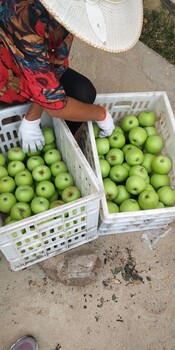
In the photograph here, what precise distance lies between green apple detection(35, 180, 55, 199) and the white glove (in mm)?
526

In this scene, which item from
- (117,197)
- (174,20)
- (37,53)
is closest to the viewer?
(37,53)

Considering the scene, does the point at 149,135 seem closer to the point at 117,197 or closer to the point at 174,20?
the point at 117,197

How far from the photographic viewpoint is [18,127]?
224 cm

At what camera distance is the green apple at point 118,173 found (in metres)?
2.21

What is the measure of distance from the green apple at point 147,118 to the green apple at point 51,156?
0.69 meters

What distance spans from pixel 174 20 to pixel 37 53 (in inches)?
101

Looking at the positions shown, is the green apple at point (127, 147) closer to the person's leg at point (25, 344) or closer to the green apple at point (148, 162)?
the green apple at point (148, 162)

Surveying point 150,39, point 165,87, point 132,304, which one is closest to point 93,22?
point 132,304

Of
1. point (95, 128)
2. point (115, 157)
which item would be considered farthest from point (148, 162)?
point (95, 128)

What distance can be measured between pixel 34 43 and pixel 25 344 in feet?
5.79

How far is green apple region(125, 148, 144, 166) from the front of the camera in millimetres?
2221

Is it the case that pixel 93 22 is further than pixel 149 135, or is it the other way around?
pixel 149 135

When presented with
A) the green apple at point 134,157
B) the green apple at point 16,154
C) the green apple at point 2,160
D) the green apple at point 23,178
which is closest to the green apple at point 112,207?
the green apple at point 134,157

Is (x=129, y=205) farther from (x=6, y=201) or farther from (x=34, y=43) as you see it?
(x=34, y=43)
